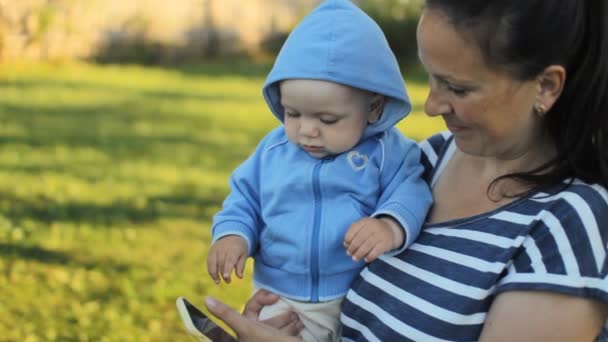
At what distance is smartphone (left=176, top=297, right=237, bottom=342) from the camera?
216cm

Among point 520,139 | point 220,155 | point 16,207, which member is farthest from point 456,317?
point 220,155

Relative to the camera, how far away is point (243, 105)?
1089cm

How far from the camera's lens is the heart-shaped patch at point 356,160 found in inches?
93.0

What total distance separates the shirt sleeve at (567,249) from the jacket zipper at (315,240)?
521 mm

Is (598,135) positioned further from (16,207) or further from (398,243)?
(16,207)

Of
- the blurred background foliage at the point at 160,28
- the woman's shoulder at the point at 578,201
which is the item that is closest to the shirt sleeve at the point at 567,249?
the woman's shoulder at the point at 578,201

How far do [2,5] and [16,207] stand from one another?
6.54m

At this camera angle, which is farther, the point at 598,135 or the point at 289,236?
the point at 289,236

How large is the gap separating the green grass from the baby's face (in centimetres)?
228

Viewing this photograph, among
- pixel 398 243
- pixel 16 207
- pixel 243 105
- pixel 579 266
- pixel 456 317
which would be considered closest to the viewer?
pixel 579 266

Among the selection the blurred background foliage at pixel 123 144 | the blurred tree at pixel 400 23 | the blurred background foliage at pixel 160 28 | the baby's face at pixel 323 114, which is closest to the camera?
the baby's face at pixel 323 114

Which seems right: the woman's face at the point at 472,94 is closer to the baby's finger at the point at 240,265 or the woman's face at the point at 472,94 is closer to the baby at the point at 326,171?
the baby at the point at 326,171

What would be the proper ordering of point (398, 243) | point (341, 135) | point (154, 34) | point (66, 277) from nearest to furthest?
point (398, 243)
point (341, 135)
point (66, 277)
point (154, 34)

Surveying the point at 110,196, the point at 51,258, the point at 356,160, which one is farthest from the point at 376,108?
the point at 110,196
